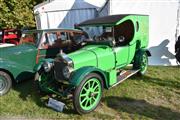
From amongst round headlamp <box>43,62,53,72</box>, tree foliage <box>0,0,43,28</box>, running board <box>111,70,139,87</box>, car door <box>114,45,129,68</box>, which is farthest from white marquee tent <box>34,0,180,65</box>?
tree foliage <box>0,0,43,28</box>

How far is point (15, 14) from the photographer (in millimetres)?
17188

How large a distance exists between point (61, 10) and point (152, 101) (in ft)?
30.4

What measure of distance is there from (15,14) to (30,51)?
10.9 meters

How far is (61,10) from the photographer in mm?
13812

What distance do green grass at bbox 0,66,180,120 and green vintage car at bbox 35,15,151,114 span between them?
0.35 meters

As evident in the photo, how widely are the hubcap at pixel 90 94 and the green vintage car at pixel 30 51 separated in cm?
228

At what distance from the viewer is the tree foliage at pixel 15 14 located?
1667 centimetres

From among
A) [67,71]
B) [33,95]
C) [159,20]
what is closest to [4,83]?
[33,95]

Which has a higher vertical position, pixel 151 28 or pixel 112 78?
pixel 151 28

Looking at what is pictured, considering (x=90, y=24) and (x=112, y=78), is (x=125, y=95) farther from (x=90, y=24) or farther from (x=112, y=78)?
(x=90, y=24)

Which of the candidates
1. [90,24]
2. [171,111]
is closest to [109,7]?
[90,24]

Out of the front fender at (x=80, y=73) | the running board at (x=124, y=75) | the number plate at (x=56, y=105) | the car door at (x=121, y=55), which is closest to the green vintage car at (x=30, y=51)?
the car door at (x=121, y=55)

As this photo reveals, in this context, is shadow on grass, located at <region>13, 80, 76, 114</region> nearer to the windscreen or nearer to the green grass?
the green grass

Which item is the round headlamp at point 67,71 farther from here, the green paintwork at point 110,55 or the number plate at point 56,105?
the number plate at point 56,105
